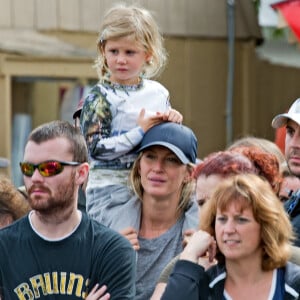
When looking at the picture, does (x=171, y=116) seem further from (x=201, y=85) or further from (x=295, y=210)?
(x=201, y=85)

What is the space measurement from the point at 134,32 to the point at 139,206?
999 millimetres

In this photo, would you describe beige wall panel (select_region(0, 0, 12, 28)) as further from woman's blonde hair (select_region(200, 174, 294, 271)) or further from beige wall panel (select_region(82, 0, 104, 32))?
woman's blonde hair (select_region(200, 174, 294, 271))

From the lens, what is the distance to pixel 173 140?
6.37m

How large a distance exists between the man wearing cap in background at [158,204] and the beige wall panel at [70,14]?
8.85m

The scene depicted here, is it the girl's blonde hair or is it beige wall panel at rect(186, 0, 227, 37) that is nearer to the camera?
the girl's blonde hair

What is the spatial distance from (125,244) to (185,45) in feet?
35.3

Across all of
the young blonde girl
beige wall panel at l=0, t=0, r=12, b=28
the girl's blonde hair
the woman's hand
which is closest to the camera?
the woman's hand

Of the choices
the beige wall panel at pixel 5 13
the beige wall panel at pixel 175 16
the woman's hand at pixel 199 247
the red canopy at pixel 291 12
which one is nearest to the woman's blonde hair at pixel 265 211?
the woman's hand at pixel 199 247

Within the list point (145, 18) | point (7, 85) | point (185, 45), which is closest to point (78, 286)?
point (145, 18)

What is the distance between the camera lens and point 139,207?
647 cm

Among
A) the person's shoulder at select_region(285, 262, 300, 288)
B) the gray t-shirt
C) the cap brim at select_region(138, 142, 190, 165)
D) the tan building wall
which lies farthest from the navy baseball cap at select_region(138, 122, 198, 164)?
the tan building wall

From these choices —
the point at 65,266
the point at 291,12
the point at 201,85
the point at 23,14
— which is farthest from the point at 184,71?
the point at 65,266

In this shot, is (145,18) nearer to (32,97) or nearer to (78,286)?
(78,286)

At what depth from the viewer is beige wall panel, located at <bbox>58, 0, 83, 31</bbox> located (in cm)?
1514
